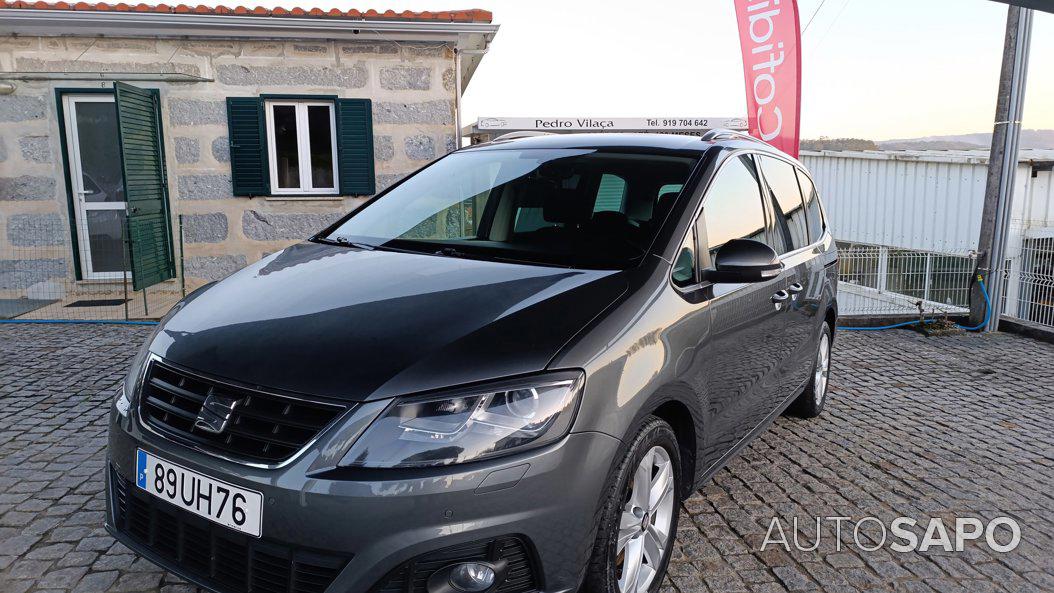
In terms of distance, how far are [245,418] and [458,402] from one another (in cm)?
59

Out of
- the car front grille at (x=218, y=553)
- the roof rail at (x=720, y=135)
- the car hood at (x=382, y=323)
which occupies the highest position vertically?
the roof rail at (x=720, y=135)

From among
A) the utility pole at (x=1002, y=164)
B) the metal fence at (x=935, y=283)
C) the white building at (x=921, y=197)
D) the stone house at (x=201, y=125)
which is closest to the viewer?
the utility pole at (x=1002, y=164)

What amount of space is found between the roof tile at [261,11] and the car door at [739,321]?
665 cm

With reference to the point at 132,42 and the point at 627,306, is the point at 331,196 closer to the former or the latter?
the point at 132,42

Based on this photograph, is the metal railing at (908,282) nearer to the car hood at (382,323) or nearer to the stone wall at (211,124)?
the stone wall at (211,124)

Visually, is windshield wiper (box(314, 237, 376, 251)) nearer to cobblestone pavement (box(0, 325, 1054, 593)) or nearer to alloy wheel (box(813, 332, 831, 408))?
cobblestone pavement (box(0, 325, 1054, 593))

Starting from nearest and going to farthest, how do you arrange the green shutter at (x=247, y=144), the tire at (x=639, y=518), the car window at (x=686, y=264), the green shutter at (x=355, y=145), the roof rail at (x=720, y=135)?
1. the tire at (x=639, y=518)
2. the car window at (x=686, y=264)
3. the roof rail at (x=720, y=135)
4. the green shutter at (x=247, y=144)
5. the green shutter at (x=355, y=145)

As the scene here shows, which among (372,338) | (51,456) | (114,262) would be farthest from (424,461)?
(114,262)

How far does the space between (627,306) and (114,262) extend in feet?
29.3

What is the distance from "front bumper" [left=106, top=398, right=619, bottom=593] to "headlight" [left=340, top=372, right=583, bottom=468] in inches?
1.2

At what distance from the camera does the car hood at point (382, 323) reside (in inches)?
78.9

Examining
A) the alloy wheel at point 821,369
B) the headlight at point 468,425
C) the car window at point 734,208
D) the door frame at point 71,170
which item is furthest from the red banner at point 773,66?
the headlight at point 468,425

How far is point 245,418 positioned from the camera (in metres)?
2.01

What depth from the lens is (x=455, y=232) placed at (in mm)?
3227
